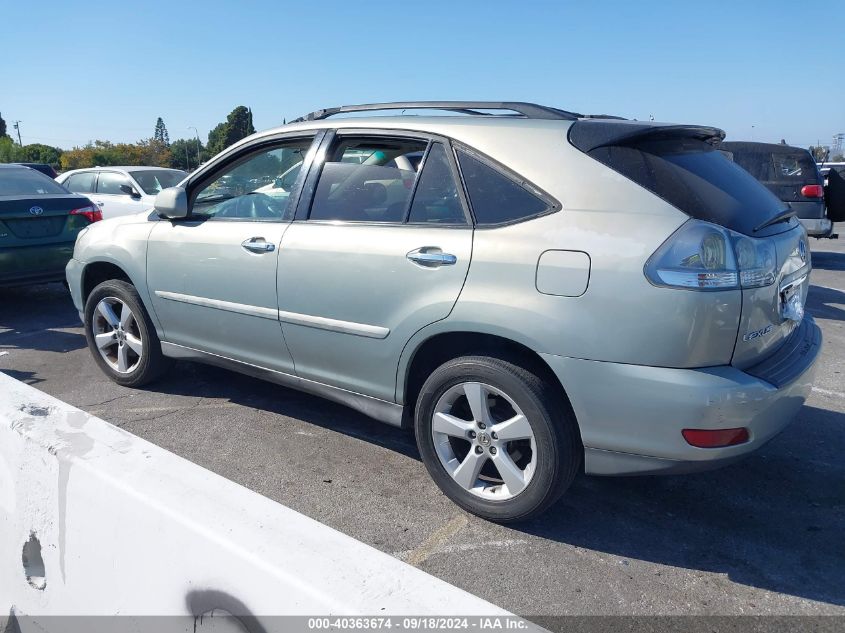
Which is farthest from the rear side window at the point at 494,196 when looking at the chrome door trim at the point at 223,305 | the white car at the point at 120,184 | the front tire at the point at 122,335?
the white car at the point at 120,184

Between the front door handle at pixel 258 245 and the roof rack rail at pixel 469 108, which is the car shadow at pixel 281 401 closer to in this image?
the front door handle at pixel 258 245

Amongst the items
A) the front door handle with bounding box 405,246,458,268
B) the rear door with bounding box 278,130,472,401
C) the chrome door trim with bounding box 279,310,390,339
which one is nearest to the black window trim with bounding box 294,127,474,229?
the rear door with bounding box 278,130,472,401

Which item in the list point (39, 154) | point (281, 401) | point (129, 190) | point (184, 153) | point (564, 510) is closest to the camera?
point (564, 510)

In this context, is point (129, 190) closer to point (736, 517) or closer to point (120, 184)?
point (120, 184)

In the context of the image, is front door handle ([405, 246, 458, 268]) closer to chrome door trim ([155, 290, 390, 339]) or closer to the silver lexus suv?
the silver lexus suv

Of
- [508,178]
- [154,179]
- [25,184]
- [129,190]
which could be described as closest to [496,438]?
[508,178]

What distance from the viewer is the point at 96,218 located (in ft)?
25.7

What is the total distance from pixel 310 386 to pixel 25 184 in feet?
18.5

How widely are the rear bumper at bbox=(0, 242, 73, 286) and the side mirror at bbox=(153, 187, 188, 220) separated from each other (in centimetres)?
365

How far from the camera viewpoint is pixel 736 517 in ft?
10.5

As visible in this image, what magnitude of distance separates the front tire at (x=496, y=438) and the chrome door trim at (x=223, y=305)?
1089mm

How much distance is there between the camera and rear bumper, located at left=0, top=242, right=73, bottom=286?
22.8 feet

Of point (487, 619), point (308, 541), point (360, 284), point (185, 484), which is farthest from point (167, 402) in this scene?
point (487, 619)

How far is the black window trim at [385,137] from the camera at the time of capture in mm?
3205
